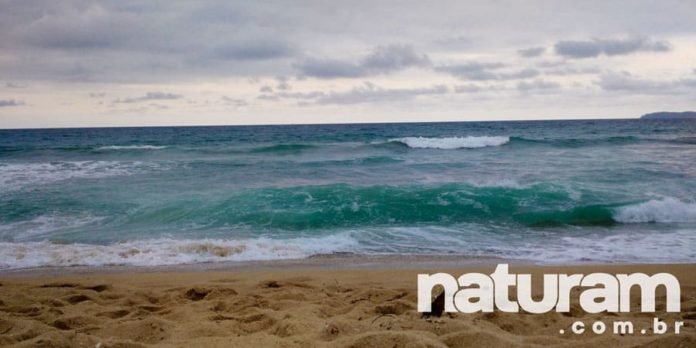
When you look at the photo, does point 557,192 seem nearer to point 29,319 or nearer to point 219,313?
point 219,313

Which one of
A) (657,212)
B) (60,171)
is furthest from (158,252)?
(60,171)

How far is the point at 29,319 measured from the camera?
3.94m

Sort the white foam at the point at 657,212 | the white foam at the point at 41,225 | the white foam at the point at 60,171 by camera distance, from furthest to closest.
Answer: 1. the white foam at the point at 60,171
2. the white foam at the point at 657,212
3. the white foam at the point at 41,225

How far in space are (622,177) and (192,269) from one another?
13873 millimetres

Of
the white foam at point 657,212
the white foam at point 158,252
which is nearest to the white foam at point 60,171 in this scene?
the white foam at point 158,252

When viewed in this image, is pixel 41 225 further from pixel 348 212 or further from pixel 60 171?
pixel 60 171

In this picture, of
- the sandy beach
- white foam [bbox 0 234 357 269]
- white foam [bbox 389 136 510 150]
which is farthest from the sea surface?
white foam [bbox 389 136 510 150]

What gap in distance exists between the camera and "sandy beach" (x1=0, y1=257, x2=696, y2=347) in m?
3.29

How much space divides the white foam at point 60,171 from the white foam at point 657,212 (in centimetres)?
1585

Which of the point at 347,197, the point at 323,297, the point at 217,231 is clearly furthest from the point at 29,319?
the point at 347,197

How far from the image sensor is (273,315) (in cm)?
398

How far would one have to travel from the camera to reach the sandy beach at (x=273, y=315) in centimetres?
329

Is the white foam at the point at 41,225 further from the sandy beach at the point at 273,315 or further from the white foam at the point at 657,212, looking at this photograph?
the white foam at the point at 657,212

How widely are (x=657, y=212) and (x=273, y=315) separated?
31.3 ft
